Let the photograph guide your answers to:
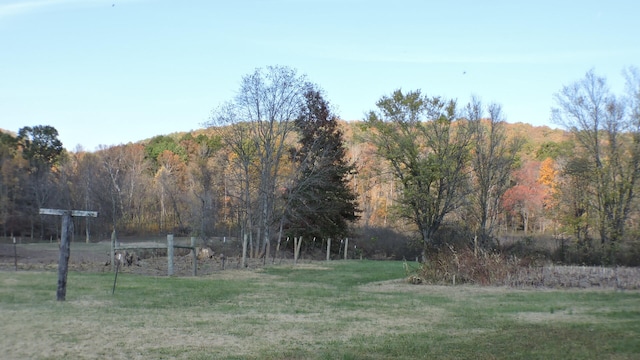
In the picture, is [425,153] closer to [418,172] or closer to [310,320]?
[418,172]

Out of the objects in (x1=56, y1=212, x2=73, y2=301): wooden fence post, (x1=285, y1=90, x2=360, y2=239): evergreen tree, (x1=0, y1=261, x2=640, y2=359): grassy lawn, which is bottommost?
(x1=0, y1=261, x2=640, y2=359): grassy lawn

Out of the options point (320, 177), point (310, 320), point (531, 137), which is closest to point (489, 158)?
point (320, 177)

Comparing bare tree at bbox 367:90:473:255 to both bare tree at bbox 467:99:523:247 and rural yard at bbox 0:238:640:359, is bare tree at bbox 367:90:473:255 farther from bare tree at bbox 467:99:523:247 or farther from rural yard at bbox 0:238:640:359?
rural yard at bbox 0:238:640:359

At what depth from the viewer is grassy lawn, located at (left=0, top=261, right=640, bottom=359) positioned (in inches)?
315

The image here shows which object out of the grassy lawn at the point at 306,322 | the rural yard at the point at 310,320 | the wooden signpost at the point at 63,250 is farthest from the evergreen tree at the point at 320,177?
the wooden signpost at the point at 63,250

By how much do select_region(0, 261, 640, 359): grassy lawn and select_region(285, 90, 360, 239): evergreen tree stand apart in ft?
73.9

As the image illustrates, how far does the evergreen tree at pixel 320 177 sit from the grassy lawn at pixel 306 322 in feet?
73.9

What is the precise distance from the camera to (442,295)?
50.8ft

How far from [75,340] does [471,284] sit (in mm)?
12752

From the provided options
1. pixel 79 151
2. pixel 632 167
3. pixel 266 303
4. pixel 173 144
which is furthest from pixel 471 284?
pixel 79 151

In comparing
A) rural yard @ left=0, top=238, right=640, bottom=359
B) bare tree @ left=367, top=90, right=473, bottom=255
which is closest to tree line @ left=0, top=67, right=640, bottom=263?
bare tree @ left=367, top=90, right=473, bottom=255

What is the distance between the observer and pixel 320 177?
39406 mm

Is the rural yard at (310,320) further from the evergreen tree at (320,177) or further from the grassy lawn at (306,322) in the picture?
the evergreen tree at (320,177)

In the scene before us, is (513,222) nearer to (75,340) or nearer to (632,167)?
(632,167)
